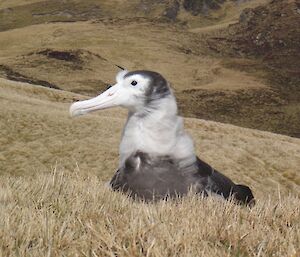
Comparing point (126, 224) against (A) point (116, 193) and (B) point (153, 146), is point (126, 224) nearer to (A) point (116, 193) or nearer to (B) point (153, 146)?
(A) point (116, 193)

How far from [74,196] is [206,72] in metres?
155

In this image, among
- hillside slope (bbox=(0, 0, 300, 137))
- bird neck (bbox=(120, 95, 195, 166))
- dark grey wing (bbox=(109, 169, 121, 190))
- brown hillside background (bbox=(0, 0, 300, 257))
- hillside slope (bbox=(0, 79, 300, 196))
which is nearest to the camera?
brown hillside background (bbox=(0, 0, 300, 257))

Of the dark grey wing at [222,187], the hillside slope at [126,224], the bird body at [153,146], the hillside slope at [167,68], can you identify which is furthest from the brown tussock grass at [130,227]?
the hillside slope at [167,68]

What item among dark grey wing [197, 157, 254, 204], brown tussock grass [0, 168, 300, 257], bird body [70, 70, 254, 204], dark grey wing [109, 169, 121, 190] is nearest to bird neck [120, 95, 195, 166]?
bird body [70, 70, 254, 204]

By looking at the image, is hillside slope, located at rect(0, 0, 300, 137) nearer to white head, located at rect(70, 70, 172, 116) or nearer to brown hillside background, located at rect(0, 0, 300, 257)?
brown hillside background, located at rect(0, 0, 300, 257)

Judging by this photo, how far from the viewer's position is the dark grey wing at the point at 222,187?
7.89m

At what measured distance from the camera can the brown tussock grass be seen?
13.6ft

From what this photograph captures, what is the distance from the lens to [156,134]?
788cm

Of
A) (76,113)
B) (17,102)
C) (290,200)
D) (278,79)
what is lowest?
(278,79)

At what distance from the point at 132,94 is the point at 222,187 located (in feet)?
5.86

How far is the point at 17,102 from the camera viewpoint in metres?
41.8

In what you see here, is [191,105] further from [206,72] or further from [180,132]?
[180,132]

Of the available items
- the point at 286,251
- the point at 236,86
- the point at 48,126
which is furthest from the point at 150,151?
the point at 236,86

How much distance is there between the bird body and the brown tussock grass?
1146 mm
